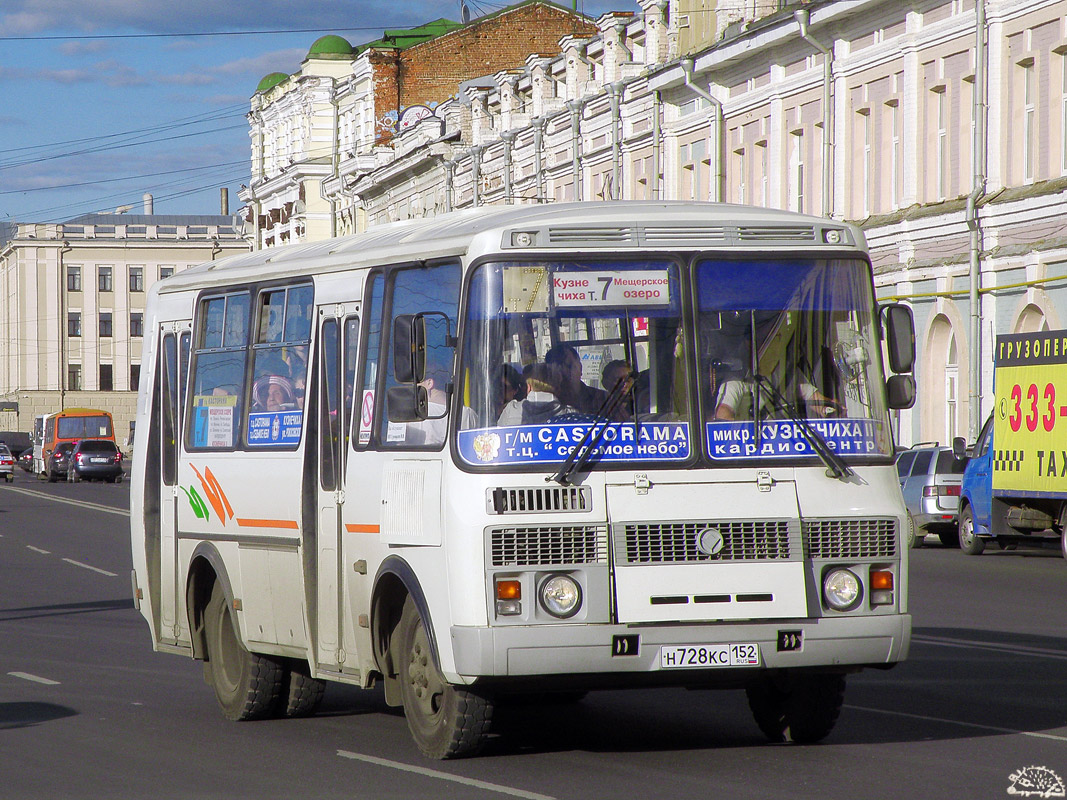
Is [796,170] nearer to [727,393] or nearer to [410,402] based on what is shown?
[727,393]

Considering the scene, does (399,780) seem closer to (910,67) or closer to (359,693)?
(359,693)

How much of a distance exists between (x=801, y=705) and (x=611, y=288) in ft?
7.91

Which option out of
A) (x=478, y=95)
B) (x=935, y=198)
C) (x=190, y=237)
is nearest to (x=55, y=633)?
(x=935, y=198)

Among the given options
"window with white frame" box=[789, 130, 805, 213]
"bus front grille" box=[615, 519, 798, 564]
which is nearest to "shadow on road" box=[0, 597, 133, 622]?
"bus front grille" box=[615, 519, 798, 564]

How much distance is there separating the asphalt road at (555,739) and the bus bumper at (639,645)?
508 mm

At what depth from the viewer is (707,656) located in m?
9.10

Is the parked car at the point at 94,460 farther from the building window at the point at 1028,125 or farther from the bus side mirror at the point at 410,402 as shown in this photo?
the bus side mirror at the point at 410,402

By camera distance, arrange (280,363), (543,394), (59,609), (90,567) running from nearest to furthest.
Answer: (543,394) → (280,363) → (59,609) → (90,567)

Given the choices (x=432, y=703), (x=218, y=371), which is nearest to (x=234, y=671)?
(x=218, y=371)

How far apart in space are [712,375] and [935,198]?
29933 millimetres

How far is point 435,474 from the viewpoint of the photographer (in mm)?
9375

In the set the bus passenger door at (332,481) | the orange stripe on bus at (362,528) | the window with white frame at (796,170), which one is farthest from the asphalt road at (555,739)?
the window with white frame at (796,170)

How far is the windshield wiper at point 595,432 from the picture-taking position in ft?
29.9

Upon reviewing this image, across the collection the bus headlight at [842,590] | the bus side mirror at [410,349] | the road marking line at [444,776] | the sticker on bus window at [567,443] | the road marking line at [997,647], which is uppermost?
the bus side mirror at [410,349]
